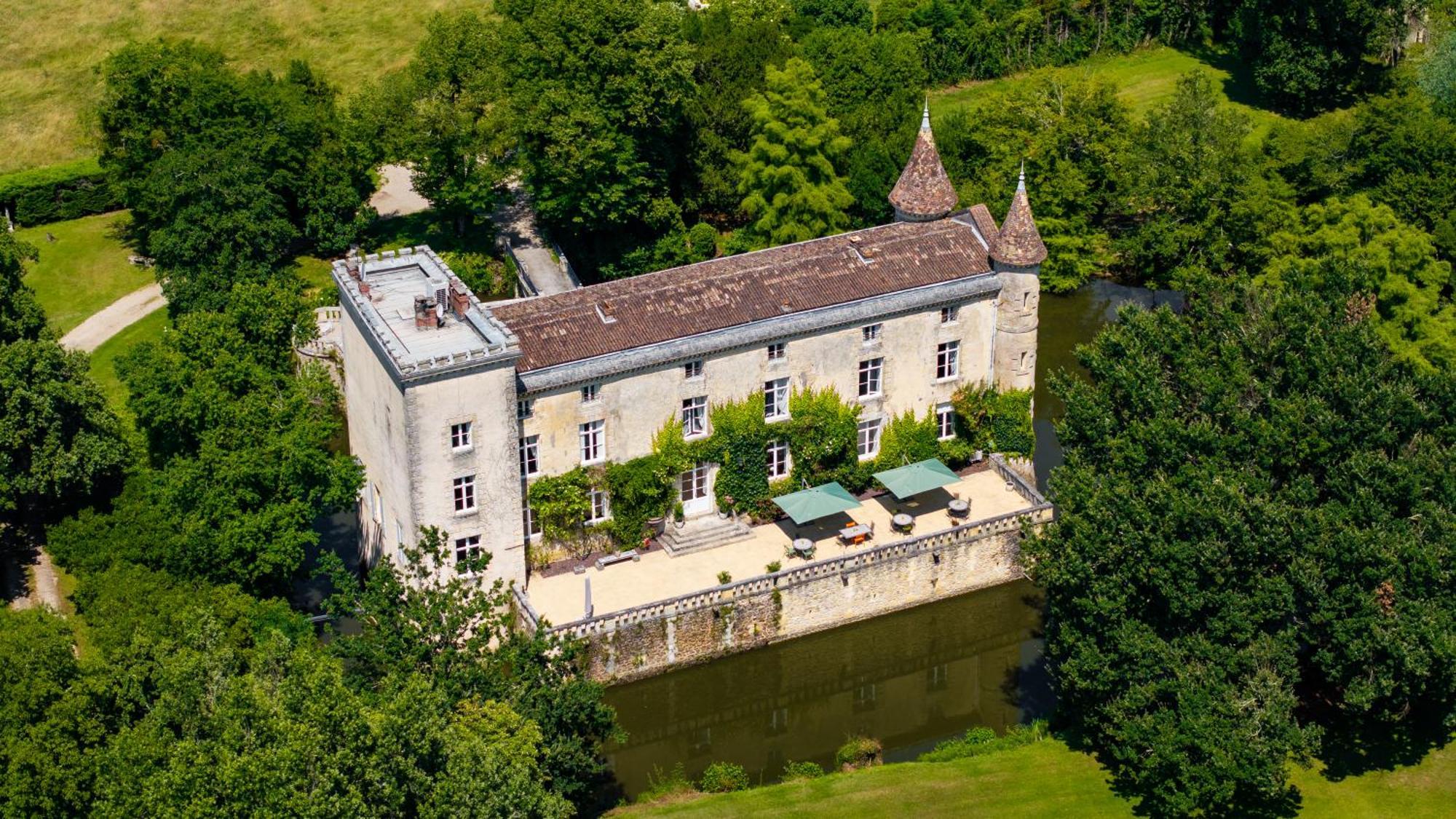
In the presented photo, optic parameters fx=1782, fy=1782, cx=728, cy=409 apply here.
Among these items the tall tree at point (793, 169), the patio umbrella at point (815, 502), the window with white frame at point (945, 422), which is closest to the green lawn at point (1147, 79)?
the tall tree at point (793, 169)

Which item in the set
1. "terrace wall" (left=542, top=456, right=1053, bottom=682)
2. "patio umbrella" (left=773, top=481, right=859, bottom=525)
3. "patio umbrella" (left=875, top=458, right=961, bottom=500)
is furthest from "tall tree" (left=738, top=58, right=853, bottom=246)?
"terrace wall" (left=542, top=456, right=1053, bottom=682)

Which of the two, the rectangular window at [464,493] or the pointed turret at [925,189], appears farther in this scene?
the pointed turret at [925,189]

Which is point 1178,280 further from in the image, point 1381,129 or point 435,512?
point 435,512

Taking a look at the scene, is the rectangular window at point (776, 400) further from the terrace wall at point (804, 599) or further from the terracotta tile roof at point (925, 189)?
the terracotta tile roof at point (925, 189)

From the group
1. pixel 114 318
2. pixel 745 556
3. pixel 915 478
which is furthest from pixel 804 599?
pixel 114 318

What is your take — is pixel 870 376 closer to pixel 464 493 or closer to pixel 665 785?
pixel 464 493

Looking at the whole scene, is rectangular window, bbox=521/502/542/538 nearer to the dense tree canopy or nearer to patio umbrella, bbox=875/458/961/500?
patio umbrella, bbox=875/458/961/500
